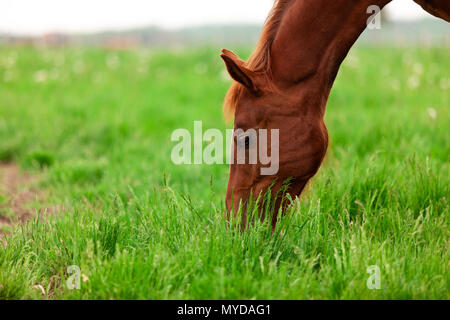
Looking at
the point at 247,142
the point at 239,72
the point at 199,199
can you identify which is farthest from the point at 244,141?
the point at 199,199

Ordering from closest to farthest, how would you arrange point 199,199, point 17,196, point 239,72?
1. point 239,72
2. point 199,199
3. point 17,196

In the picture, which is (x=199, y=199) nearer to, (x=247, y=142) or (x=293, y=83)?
(x=247, y=142)

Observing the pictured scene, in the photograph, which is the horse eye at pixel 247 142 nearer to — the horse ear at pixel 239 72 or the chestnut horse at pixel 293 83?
the chestnut horse at pixel 293 83

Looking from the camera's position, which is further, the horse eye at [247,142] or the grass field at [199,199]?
the horse eye at [247,142]

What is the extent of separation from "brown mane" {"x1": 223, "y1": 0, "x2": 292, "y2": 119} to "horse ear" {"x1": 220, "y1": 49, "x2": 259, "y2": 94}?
0.08m

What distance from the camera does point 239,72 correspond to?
7.40 feet

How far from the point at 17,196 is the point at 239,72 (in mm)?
2518

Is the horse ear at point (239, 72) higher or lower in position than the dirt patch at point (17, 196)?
higher

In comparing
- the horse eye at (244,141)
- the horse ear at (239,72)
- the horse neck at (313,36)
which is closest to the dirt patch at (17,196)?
the horse eye at (244,141)

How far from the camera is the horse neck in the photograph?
2400mm

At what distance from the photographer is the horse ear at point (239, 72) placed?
2189 mm
